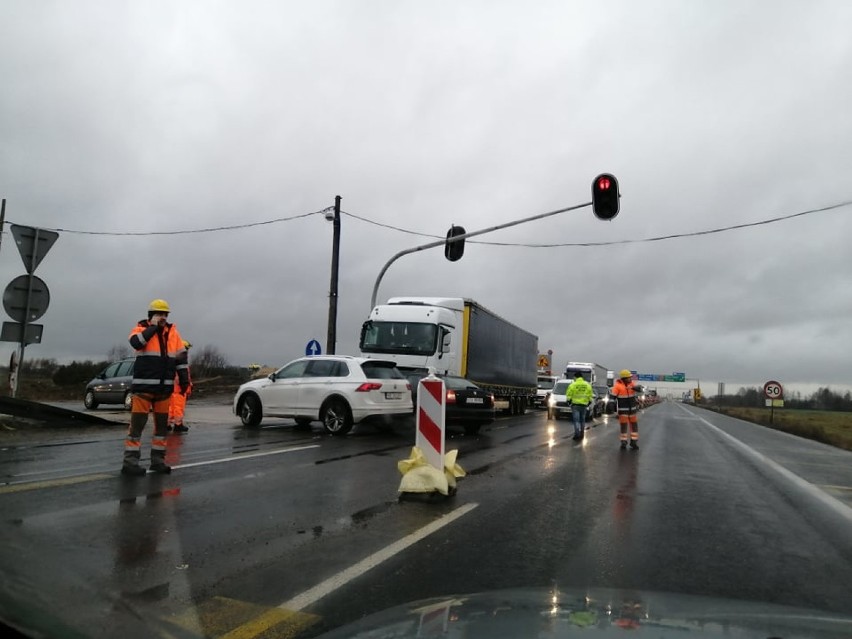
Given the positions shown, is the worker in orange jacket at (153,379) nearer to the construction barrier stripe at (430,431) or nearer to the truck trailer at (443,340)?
the construction barrier stripe at (430,431)

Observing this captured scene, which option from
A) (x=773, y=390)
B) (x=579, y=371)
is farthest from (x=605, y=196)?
(x=579, y=371)

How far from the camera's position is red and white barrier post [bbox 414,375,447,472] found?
7012mm

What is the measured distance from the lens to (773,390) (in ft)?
109

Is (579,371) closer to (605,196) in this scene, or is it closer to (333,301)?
(333,301)

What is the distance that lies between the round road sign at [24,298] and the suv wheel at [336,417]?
5542 millimetres

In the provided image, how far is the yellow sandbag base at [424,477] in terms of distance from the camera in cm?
668

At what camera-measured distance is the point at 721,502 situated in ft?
23.9

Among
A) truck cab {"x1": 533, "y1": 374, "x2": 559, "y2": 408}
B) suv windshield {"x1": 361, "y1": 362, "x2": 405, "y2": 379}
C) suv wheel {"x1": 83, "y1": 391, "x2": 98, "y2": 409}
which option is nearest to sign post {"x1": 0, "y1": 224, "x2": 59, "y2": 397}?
suv windshield {"x1": 361, "y1": 362, "x2": 405, "y2": 379}

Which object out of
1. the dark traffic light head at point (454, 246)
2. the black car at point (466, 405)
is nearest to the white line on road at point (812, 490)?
the black car at point (466, 405)

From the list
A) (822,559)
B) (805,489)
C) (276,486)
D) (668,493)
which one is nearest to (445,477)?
(276,486)

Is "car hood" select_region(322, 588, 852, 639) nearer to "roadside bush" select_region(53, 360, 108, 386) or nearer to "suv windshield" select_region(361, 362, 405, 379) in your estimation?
"suv windshield" select_region(361, 362, 405, 379)

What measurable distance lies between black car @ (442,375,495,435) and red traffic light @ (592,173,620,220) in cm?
511

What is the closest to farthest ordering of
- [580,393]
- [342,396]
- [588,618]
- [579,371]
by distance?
[588,618] < [342,396] < [580,393] < [579,371]

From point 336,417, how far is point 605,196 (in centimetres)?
789
